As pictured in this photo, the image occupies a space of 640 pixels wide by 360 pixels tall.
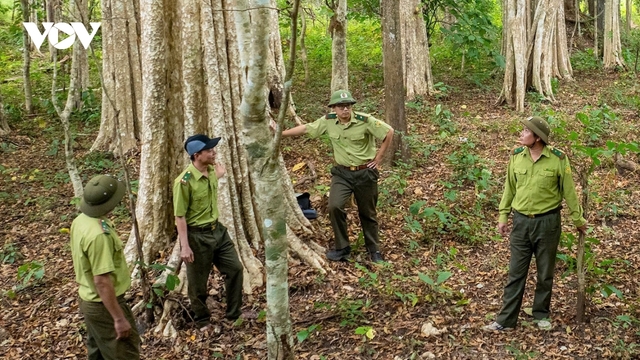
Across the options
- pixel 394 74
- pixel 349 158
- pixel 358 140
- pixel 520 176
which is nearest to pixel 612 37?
pixel 394 74

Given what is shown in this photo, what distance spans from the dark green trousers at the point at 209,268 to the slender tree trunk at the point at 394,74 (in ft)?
15.0

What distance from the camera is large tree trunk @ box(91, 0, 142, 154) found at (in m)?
9.89

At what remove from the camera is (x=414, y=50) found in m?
13.0

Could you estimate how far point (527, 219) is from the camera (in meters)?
4.99

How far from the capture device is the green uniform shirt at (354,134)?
20.6 ft

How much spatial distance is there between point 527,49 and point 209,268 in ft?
35.0

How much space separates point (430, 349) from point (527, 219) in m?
1.42

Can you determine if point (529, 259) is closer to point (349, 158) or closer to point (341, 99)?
point (349, 158)

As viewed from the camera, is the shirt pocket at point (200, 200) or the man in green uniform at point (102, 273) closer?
the man in green uniform at point (102, 273)

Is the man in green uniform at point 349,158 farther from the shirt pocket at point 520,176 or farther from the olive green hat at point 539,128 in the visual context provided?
the olive green hat at point 539,128

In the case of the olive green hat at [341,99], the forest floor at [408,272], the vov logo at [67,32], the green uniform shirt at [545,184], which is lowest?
the forest floor at [408,272]

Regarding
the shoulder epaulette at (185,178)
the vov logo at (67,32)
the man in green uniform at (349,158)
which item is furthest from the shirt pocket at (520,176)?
the vov logo at (67,32)

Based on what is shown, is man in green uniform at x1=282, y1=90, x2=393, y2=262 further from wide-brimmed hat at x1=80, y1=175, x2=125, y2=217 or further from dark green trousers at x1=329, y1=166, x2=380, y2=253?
wide-brimmed hat at x1=80, y1=175, x2=125, y2=217

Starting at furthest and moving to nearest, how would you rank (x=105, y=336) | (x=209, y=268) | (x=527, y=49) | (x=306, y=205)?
(x=527, y=49) < (x=306, y=205) < (x=209, y=268) < (x=105, y=336)
